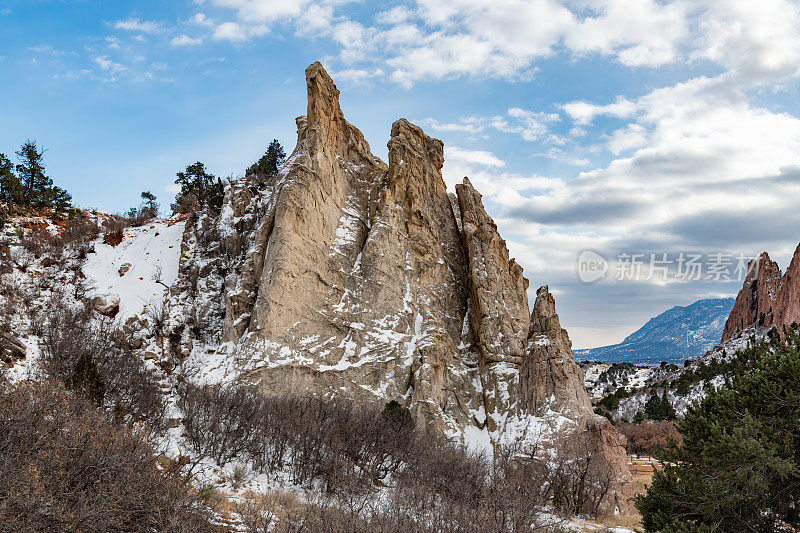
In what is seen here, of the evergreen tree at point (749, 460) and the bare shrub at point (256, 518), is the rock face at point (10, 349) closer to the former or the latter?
the bare shrub at point (256, 518)

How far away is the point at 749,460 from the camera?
12922mm

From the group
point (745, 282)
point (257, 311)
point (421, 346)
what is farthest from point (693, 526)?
point (745, 282)

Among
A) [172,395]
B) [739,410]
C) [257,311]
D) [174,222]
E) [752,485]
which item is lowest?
[172,395]

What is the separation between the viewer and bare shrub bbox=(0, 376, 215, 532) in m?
10.7

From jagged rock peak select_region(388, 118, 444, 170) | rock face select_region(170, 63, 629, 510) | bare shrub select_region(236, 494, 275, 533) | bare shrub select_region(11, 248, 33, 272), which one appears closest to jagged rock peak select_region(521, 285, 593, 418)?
rock face select_region(170, 63, 629, 510)

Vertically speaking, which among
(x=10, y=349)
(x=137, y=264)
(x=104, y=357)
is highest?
(x=137, y=264)

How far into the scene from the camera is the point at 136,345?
3428 cm

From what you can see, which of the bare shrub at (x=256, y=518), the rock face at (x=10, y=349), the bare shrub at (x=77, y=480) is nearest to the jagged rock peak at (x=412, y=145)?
the rock face at (x=10, y=349)

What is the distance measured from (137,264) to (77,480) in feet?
117

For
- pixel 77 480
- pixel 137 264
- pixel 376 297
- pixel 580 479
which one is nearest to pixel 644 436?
pixel 580 479

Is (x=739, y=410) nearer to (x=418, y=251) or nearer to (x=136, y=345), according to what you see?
(x=418, y=251)

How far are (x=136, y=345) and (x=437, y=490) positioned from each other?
985 inches

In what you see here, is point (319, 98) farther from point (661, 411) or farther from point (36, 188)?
point (661, 411)

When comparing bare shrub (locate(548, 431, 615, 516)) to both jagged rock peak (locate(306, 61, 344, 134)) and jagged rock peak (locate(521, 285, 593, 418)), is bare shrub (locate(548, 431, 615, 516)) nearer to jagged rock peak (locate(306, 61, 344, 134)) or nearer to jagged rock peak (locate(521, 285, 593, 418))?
jagged rock peak (locate(521, 285, 593, 418))
